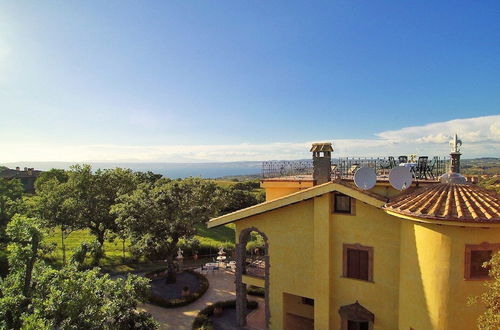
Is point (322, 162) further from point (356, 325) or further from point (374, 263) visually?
point (356, 325)

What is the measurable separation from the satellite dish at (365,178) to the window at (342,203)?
88cm

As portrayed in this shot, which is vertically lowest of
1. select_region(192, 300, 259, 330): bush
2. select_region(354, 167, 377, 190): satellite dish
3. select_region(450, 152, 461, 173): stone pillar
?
select_region(192, 300, 259, 330): bush

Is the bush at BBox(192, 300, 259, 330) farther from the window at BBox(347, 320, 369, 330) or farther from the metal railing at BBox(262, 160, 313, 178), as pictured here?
the metal railing at BBox(262, 160, 313, 178)

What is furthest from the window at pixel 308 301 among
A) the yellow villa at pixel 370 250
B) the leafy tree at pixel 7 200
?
the leafy tree at pixel 7 200

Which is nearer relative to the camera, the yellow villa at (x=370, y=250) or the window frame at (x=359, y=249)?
the yellow villa at (x=370, y=250)

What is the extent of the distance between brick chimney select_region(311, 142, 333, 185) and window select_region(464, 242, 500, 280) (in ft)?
26.0

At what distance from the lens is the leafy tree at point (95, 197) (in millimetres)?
30188

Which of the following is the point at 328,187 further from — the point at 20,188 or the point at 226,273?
the point at 20,188

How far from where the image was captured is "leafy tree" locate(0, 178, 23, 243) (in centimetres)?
2291

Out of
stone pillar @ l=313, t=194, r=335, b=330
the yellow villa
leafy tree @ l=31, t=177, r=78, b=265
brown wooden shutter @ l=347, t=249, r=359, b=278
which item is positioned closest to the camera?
the yellow villa

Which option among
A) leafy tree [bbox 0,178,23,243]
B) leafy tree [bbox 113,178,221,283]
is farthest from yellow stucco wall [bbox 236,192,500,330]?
leafy tree [bbox 0,178,23,243]

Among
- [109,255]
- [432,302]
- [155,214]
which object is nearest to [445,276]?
[432,302]

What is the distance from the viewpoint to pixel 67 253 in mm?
31953

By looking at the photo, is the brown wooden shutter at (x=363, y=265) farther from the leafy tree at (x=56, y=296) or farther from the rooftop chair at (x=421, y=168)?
the leafy tree at (x=56, y=296)
